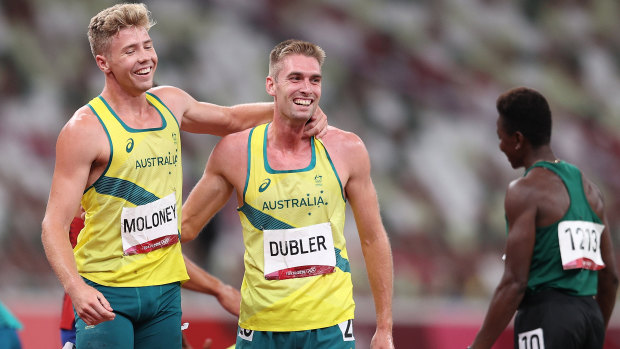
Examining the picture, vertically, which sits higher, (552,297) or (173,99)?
(173,99)

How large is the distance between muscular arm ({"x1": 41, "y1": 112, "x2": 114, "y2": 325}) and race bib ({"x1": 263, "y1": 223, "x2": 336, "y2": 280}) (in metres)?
0.83

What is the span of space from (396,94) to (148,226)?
262 inches

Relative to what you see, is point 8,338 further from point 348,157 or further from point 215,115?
point 348,157

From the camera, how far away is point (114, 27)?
4.04 meters

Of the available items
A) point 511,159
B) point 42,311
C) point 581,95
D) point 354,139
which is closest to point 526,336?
point 511,159

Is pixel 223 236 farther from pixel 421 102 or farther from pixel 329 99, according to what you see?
Answer: pixel 421 102

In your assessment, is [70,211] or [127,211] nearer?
[70,211]

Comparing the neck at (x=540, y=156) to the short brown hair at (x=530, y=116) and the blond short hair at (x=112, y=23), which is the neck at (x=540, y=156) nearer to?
the short brown hair at (x=530, y=116)

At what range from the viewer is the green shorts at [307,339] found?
4051mm

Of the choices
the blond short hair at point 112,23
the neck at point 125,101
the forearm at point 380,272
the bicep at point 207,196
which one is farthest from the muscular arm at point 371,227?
the blond short hair at point 112,23

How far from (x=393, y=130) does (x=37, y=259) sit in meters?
4.27

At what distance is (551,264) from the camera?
4.33m

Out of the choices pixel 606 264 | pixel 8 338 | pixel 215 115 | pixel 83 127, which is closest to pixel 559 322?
pixel 606 264

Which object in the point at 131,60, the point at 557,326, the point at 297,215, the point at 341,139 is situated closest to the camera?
the point at 131,60
